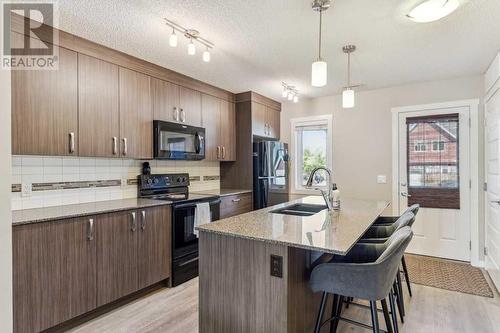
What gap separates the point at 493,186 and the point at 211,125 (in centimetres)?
334

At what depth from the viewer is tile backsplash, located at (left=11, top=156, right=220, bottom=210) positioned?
2.41m

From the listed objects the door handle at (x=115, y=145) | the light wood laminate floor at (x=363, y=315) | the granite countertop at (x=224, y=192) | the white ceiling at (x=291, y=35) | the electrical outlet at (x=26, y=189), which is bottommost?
the light wood laminate floor at (x=363, y=315)

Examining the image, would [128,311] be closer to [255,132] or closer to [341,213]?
[341,213]

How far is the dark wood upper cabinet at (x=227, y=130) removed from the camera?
4219mm

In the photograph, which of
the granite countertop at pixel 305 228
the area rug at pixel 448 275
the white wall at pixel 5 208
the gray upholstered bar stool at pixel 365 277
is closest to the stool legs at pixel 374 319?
the gray upholstered bar stool at pixel 365 277

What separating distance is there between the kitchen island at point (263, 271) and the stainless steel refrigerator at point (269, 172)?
2.34m

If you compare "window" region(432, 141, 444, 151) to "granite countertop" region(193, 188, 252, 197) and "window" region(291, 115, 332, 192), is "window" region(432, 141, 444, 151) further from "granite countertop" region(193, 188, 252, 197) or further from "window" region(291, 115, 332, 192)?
"granite countertop" region(193, 188, 252, 197)

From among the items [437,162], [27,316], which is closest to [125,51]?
[27,316]

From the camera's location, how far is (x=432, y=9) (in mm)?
1946

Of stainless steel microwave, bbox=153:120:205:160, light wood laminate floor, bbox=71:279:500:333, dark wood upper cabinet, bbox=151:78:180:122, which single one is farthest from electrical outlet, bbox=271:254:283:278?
dark wood upper cabinet, bbox=151:78:180:122

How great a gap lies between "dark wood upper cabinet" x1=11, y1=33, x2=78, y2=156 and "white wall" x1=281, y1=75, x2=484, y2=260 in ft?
11.4

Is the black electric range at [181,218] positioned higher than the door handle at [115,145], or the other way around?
the door handle at [115,145]

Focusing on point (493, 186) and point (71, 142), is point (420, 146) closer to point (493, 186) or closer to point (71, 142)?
point (493, 186)

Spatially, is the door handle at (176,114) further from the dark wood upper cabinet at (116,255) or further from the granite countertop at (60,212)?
the dark wood upper cabinet at (116,255)
